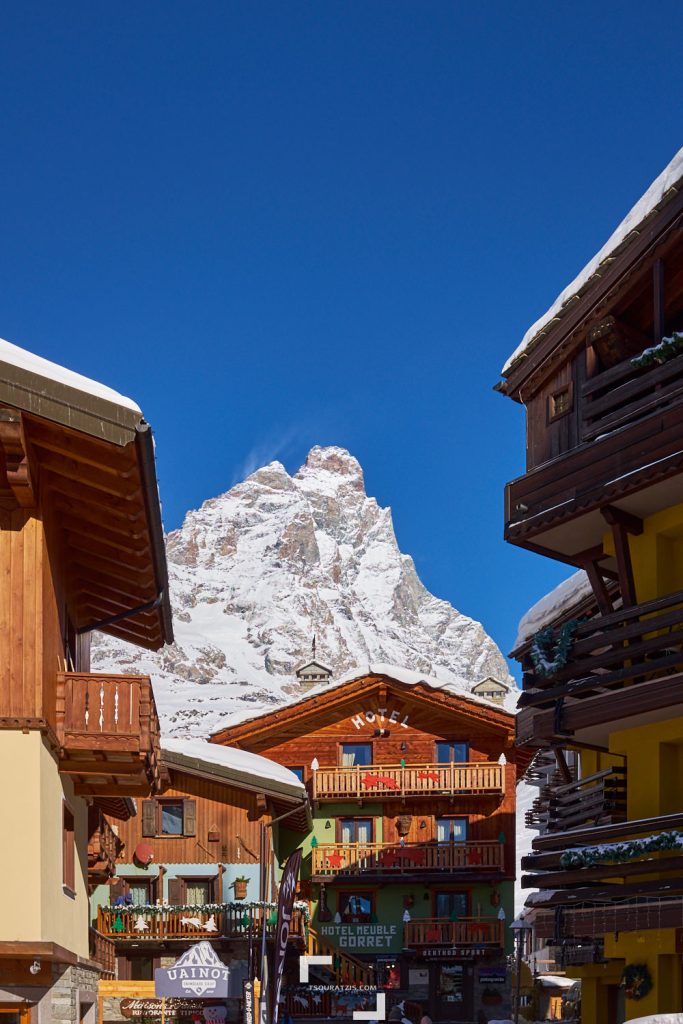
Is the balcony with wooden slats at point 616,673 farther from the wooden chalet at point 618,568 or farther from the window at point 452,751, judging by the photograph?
the window at point 452,751

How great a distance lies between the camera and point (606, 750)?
1883cm

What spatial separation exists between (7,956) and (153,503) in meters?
4.97

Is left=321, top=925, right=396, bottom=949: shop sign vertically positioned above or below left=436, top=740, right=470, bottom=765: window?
below

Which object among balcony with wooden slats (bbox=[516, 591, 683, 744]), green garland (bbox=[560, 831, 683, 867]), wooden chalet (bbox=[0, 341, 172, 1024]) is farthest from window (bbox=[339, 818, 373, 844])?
green garland (bbox=[560, 831, 683, 867])

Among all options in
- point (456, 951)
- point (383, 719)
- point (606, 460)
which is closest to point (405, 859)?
point (456, 951)

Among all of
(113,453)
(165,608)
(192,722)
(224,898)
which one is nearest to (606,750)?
(165,608)

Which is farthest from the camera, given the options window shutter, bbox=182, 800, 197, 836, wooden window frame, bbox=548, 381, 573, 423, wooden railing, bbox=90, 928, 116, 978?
window shutter, bbox=182, 800, 197, 836

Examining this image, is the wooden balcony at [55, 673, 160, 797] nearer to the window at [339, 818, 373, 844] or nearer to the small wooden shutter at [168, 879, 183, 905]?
the small wooden shutter at [168, 879, 183, 905]

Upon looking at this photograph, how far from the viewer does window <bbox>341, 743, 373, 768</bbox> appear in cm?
4209

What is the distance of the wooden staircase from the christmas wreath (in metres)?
19.3

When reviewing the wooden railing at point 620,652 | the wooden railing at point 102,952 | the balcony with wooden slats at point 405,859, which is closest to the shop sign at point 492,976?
the balcony with wooden slats at point 405,859

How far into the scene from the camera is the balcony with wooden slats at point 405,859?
129 feet

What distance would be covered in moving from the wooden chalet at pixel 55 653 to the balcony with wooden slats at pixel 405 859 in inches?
845

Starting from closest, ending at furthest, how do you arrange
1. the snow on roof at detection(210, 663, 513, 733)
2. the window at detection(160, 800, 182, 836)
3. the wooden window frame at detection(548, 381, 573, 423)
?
the wooden window frame at detection(548, 381, 573, 423), the window at detection(160, 800, 182, 836), the snow on roof at detection(210, 663, 513, 733)
